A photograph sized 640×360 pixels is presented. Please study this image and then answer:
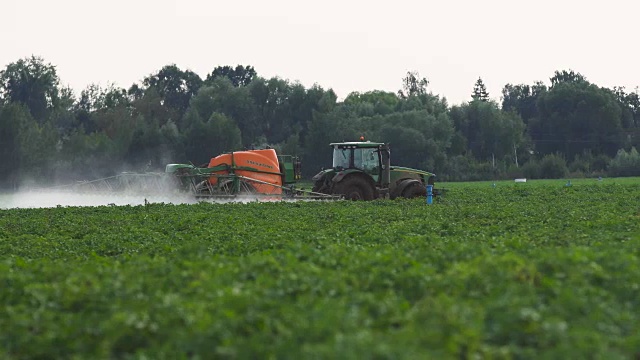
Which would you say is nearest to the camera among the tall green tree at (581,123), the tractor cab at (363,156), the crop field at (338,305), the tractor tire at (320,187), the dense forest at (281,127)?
the crop field at (338,305)

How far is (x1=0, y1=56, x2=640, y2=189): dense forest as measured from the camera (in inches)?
3073

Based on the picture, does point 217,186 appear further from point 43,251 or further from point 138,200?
point 43,251

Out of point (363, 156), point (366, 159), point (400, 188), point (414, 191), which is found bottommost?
point (414, 191)

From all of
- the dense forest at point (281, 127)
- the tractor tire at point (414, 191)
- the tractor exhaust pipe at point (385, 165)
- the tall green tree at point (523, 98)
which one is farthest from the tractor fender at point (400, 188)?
the tall green tree at point (523, 98)

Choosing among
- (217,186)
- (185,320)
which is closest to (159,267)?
(185,320)

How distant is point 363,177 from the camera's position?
34.7 metres

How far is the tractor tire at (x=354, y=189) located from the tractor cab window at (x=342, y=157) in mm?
826

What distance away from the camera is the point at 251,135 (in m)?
104

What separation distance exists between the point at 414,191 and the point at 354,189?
2761 mm

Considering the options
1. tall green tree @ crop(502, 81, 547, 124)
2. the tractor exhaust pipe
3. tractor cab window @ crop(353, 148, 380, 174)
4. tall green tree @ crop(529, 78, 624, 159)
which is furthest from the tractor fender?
tall green tree @ crop(502, 81, 547, 124)

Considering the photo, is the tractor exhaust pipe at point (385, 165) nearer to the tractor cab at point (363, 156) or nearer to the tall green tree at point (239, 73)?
the tractor cab at point (363, 156)

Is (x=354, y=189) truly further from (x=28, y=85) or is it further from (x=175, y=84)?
(x=175, y=84)

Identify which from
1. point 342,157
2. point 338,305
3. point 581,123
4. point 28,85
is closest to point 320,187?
point 342,157

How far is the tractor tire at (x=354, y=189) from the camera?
1341 inches
